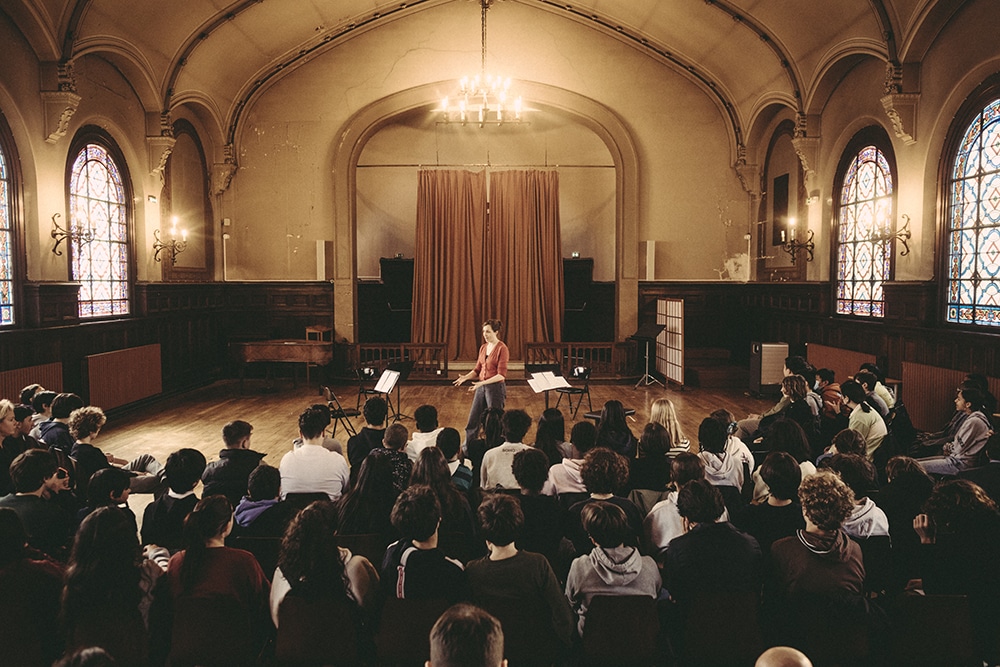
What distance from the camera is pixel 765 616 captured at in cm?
272

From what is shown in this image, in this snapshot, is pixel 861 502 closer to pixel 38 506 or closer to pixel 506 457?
pixel 506 457

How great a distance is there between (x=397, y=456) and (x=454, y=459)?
614 mm

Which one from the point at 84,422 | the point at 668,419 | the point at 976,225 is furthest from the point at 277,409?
the point at 976,225

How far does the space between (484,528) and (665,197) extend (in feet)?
33.7

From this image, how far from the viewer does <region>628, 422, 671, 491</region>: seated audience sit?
399cm

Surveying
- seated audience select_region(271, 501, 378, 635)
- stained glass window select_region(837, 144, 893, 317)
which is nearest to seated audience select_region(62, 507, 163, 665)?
seated audience select_region(271, 501, 378, 635)

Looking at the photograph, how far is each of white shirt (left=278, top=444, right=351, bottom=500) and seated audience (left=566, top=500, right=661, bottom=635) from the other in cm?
169

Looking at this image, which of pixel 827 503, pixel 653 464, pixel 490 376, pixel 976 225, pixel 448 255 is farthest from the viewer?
pixel 448 255

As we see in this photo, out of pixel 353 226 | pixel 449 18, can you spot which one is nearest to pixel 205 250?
pixel 353 226

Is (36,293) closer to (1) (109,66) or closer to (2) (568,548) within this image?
(1) (109,66)

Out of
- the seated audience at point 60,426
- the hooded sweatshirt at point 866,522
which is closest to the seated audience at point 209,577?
the seated audience at point 60,426

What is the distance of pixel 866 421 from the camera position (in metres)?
5.02

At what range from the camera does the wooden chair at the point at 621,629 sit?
2410mm

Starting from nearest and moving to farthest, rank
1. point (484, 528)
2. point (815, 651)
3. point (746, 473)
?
point (815, 651) < point (484, 528) < point (746, 473)
